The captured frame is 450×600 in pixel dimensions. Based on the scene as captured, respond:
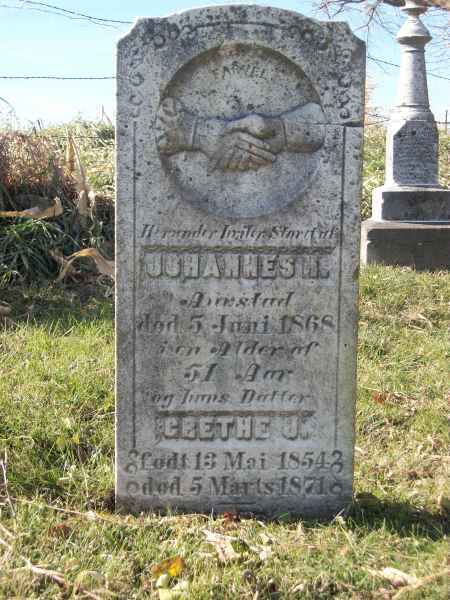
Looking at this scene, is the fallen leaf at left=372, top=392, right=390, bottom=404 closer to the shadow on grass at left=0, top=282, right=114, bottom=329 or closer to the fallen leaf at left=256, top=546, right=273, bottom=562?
the fallen leaf at left=256, top=546, right=273, bottom=562

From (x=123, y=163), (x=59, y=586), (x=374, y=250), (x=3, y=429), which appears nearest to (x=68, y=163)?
(x=374, y=250)

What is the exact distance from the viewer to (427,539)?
2.88m

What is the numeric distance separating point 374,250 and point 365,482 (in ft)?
16.2

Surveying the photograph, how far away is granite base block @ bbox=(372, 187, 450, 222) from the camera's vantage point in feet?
27.5

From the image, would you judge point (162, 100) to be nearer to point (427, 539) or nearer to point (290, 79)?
point (290, 79)

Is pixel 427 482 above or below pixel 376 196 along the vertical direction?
below

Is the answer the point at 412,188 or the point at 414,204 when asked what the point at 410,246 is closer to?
Answer: the point at 414,204

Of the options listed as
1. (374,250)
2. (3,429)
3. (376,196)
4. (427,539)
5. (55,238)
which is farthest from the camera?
(376,196)

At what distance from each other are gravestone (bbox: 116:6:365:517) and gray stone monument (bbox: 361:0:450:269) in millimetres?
5198

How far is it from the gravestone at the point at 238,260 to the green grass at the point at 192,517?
0.76 feet

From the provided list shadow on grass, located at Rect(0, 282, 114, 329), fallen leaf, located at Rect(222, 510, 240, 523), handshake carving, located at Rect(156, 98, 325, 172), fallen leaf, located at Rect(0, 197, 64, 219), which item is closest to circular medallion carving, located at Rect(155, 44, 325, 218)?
handshake carving, located at Rect(156, 98, 325, 172)

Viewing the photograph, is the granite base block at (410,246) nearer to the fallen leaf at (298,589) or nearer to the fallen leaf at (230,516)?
the fallen leaf at (230,516)

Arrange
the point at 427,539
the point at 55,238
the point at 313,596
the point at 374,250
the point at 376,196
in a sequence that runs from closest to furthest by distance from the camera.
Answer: the point at 313,596 < the point at 427,539 < the point at 55,238 < the point at 374,250 < the point at 376,196

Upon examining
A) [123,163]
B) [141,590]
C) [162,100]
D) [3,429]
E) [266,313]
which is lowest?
[141,590]
